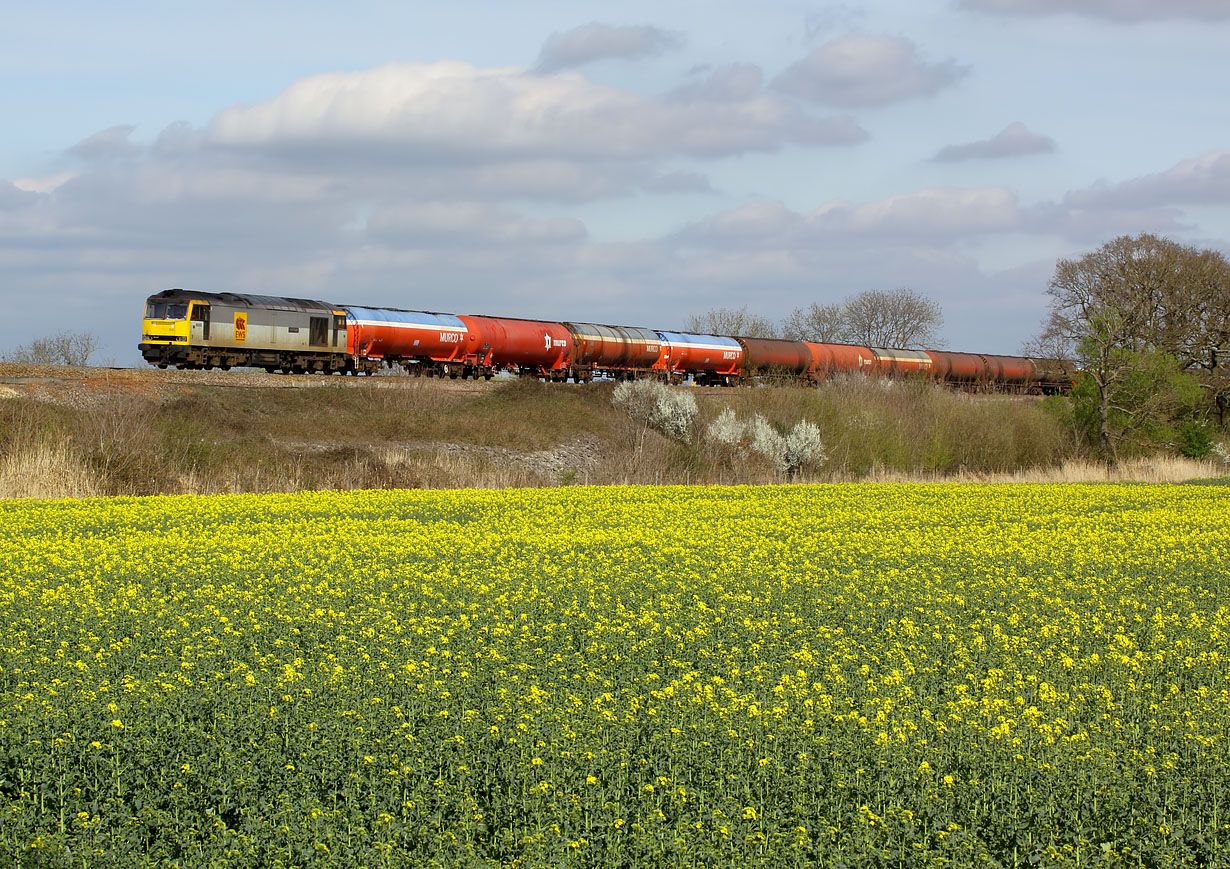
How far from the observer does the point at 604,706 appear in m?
7.76

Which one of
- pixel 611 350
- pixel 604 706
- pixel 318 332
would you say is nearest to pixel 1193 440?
pixel 611 350

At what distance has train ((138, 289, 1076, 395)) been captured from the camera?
38500 millimetres

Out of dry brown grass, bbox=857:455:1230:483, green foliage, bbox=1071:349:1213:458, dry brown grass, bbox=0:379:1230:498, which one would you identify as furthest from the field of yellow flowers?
green foliage, bbox=1071:349:1213:458

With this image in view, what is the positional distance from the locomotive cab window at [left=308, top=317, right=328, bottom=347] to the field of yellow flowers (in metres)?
26.8

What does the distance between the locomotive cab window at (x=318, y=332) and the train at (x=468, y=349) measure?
36 mm

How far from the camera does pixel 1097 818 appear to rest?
6.17m

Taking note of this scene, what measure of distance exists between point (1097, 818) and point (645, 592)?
6.12m

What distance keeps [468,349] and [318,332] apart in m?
6.37

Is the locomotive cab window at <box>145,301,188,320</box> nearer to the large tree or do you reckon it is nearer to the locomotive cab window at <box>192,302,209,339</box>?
the locomotive cab window at <box>192,302,209,339</box>

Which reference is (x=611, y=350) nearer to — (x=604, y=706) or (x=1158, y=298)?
(x=1158, y=298)

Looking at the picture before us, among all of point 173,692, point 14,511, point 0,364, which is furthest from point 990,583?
point 0,364

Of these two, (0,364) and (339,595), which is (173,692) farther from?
(0,364)

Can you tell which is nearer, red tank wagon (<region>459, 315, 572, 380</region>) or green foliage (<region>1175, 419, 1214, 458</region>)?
red tank wagon (<region>459, 315, 572, 380</region>)

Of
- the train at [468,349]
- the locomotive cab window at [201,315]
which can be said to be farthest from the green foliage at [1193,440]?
the locomotive cab window at [201,315]
